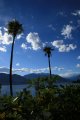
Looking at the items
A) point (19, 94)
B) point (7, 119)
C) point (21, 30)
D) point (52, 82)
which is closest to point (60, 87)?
point (52, 82)

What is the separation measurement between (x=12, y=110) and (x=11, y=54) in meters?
40.8

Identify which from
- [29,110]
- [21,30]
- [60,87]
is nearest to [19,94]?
[29,110]

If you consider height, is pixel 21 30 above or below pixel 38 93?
above

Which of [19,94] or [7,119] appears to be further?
[19,94]

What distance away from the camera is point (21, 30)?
144ft

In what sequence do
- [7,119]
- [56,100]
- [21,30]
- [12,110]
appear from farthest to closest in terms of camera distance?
[21,30] → [56,100] → [12,110] → [7,119]

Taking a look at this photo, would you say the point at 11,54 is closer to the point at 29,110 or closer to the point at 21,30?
the point at 21,30

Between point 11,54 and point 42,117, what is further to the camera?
point 11,54

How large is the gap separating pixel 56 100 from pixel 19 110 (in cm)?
159

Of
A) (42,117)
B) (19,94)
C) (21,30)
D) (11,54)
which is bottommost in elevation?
(42,117)

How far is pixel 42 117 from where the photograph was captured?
5.40m

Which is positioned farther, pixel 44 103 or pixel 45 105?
pixel 44 103

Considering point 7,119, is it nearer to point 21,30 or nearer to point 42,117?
point 42,117

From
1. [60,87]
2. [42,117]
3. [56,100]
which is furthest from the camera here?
[60,87]
